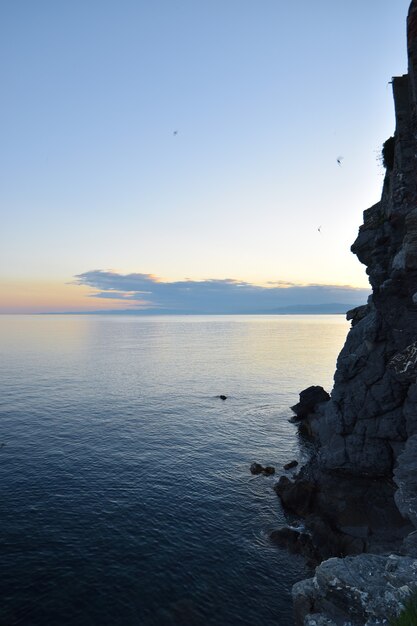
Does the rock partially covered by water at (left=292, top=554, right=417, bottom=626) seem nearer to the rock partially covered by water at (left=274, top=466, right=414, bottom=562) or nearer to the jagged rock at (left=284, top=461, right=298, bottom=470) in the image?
the rock partially covered by water at (left=274, top=466, right=414, bottom=562)

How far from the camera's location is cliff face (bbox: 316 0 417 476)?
34469 millimetres

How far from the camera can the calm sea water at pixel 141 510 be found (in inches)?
1102

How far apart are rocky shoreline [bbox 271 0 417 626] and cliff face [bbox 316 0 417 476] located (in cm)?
9

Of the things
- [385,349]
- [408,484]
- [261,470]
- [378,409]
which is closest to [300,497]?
[261,470]

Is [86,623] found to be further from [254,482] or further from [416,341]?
[416,341]

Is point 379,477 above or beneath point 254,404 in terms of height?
above

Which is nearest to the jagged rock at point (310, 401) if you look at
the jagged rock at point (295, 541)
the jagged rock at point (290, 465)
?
the jagged rock at point (290, 465)

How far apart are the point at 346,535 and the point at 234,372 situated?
300 feet

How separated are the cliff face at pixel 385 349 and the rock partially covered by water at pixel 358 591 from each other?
62.9 feet

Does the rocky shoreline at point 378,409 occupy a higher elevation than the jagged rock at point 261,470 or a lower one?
higher

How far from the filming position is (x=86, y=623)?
2570 cm

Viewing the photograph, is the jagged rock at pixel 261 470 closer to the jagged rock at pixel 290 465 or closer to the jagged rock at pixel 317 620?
the jagged rock at pixel 290 465

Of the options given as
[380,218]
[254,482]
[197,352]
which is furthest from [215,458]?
[197,352]

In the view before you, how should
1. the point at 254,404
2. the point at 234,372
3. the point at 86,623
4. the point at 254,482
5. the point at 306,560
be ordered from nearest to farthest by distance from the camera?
the point at 86,623 → the point at 306,560 → the point at 254,482 → the point at 254,404 → the point at 234,372
